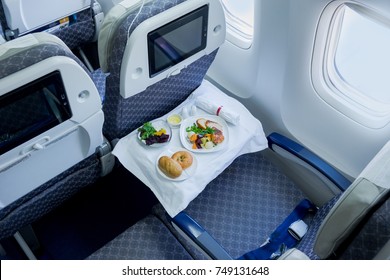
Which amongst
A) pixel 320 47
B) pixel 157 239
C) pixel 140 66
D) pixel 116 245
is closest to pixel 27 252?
pixel 116 245

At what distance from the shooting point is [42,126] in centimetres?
200

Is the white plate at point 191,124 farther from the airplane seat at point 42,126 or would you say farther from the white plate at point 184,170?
the airplane seat at point 42,126

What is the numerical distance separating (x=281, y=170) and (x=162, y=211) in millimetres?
883

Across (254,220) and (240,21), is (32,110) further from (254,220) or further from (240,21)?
(240,21)

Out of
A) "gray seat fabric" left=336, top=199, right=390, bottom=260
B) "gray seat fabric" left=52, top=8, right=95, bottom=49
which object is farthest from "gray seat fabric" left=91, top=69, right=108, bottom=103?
"gray seat fabric" left=336, top=199, right=390, bottom=260

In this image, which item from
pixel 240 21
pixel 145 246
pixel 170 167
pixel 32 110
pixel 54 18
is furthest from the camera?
pixel 54 18

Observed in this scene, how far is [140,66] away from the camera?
2160 millimetres

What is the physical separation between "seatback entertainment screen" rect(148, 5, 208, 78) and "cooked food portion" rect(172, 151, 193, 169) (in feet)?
1.47

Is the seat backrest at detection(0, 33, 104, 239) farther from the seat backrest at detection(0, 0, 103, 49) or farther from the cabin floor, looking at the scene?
the seat backrest at detection(0, 0, 103, 49)

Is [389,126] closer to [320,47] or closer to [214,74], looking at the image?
[320,47]

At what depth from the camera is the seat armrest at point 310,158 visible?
2.48 metres

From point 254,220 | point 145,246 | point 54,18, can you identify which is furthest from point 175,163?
point 54,18

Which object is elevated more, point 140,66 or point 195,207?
point 140,66

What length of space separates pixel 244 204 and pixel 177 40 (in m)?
1.06
